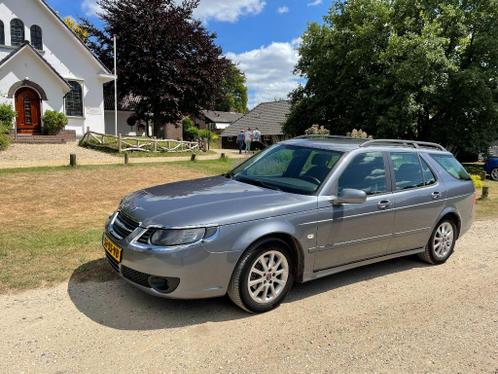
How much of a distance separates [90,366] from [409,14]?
86.2 feet

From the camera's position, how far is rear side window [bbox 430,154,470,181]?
620 centimetres

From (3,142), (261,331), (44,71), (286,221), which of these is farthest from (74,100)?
(261,331)

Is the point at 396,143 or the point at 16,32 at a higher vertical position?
the point at 16,32

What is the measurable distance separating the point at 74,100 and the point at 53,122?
3709 millimetres

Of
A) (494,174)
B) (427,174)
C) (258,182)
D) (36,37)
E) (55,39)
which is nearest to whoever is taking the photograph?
(258,182)

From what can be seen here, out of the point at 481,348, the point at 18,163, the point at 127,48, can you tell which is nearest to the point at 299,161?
the point at 481,348

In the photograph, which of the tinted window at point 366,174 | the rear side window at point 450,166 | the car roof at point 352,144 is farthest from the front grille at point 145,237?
the rear side window at point 450,166

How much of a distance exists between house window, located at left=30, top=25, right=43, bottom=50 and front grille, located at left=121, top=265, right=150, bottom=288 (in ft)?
85.1

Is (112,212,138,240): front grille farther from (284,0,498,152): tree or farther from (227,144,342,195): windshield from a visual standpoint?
(284,0,498,152): tree

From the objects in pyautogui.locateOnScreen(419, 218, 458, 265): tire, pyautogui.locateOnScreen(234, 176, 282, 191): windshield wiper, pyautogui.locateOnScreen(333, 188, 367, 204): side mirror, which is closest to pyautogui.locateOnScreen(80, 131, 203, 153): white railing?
pyautogui.locateOnScreen(234, 176, 282, 191): windshield wiper

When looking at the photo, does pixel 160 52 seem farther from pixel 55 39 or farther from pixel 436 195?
pixel 436 195

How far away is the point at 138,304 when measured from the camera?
4285 mm

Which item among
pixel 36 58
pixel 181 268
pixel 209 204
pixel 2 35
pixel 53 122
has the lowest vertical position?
pixel 181 268

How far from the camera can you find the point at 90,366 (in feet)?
10.6
